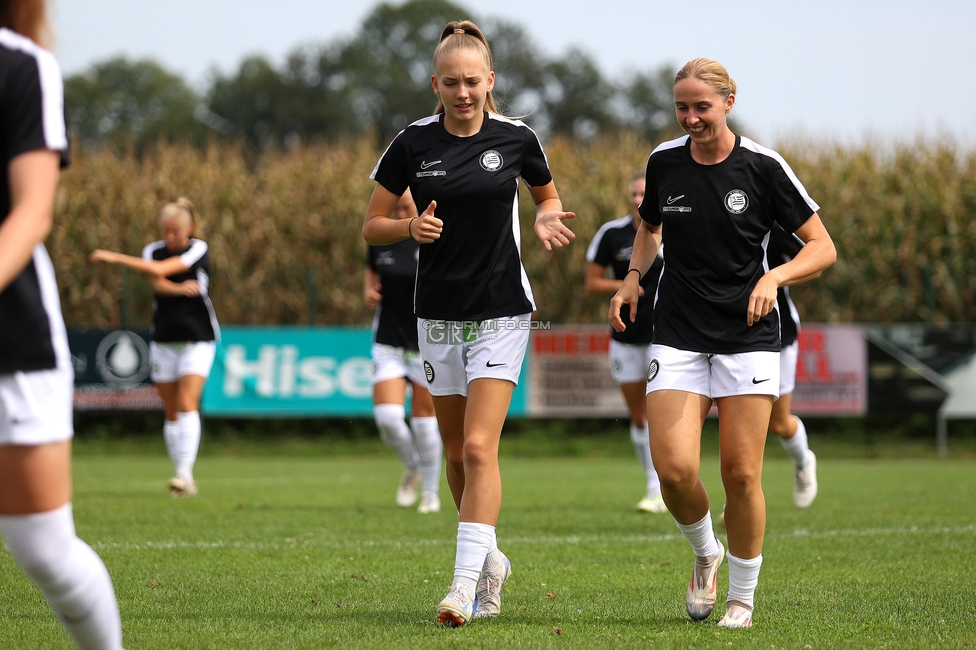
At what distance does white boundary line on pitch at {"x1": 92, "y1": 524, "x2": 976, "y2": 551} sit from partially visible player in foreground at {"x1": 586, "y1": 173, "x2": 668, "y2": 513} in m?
1.41

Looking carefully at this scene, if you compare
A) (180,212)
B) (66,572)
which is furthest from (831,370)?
(66,572)

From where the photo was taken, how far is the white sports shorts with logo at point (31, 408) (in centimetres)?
284

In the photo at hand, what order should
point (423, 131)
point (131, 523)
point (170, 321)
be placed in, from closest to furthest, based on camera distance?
point (423, 131), point (131, 523), point (170, 321)

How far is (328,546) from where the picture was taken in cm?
701

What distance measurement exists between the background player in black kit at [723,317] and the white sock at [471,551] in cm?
80

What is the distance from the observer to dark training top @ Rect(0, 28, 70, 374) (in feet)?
9.35

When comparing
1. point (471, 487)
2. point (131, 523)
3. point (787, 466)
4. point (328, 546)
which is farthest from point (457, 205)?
point (787, 466)

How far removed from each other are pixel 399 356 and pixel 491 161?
188 inches

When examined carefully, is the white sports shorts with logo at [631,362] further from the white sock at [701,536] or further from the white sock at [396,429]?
the white sock at [701,536]

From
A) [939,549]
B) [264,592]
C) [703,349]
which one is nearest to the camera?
[703,349]

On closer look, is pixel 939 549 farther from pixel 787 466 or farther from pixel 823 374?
pixel 823 374

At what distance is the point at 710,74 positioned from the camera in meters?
4.53

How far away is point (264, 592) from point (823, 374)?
40.4 feet

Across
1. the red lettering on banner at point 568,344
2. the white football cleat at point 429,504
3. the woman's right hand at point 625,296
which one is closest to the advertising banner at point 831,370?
the red lettering on banner at point 568,344
